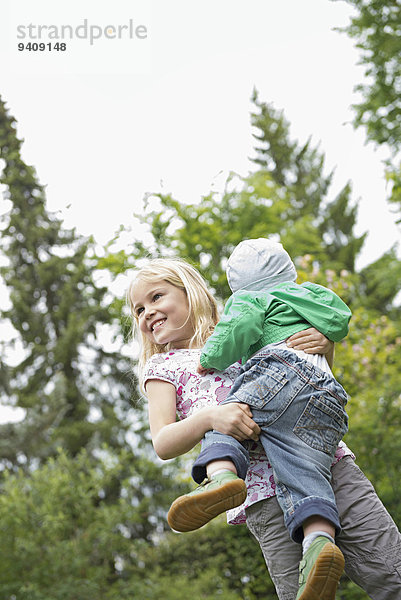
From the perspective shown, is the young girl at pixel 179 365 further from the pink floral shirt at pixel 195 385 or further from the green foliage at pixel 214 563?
the green foliage at pixel 214 563

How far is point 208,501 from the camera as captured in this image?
1.65 m

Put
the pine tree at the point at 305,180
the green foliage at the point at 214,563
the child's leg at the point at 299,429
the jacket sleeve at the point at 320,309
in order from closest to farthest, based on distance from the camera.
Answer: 1. the child's leg at the point at 299,429
2. the jacket sleeve at the point at 320,309
3. the green foliage at the point at 214,563
4. the pine tree at the point at 305,180

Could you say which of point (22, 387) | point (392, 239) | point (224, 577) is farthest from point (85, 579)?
point (392, 239)

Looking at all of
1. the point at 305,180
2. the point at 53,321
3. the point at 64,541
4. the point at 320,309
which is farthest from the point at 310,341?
the point at 305,180

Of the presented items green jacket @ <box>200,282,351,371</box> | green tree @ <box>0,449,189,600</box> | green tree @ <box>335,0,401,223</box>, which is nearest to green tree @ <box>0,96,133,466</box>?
green tree @ <box>0,449,189,600</box>

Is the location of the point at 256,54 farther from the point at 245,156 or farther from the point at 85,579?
the point at 85,579

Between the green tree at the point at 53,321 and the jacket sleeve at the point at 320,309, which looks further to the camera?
the green tree at the point at 53,321

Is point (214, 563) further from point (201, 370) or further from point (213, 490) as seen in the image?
point (213, 490)

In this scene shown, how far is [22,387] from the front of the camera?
15492 mm

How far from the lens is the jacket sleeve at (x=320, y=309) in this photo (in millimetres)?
2037

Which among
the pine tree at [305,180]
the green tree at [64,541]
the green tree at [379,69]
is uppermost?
the green tree at [379,69]

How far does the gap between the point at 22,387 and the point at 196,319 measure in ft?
45.3

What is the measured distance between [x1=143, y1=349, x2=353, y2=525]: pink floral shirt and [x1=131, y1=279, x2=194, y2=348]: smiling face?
88mm

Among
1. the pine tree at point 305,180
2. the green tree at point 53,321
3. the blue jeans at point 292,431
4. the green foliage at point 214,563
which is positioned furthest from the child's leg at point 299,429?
the pine tree at point 305,180
